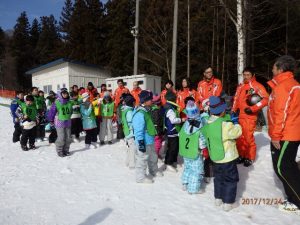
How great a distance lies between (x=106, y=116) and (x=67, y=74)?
675 inches

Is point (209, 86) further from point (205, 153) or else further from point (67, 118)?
point (67, 118)

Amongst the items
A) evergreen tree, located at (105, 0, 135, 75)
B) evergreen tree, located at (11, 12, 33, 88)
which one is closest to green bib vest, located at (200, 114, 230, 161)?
evergreen tree, located at (105, 0, 135, 75)

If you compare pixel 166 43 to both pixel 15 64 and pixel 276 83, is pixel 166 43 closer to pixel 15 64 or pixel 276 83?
pixel 276 83

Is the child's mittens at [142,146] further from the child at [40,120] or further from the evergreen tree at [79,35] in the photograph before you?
the evergreen tree at [79,35]

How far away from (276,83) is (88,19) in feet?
128

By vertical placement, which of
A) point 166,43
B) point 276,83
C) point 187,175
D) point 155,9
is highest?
point 155,9

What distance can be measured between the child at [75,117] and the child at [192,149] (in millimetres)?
4626

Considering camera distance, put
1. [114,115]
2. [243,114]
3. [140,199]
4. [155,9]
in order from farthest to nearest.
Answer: [155,9] → [114,115] → [243,114] → [140,199]

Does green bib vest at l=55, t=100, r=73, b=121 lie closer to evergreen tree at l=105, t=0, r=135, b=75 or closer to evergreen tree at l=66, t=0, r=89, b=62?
evergreen tree at l=105, t=0, r=135, b=75

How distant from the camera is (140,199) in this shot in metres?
5.25

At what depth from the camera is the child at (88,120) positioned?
9.02m

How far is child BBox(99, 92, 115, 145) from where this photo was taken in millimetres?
9484

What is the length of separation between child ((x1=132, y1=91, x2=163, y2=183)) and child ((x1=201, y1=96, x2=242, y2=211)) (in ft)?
4.73

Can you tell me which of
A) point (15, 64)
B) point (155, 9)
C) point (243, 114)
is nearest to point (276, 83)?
point (243, 114)
